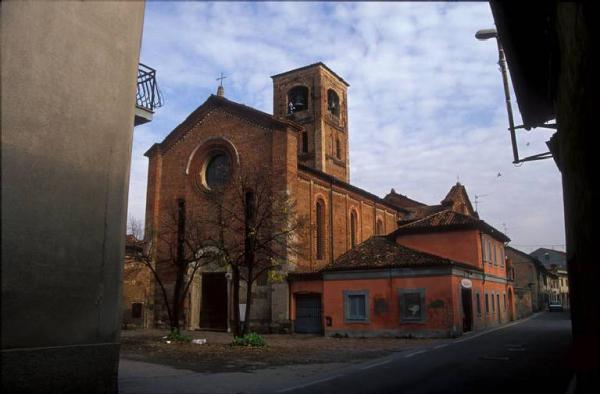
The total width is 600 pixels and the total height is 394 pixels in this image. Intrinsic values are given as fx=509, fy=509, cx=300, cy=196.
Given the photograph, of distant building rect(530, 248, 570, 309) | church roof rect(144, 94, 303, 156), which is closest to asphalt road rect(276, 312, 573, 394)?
church roof rect(144, 94, 303, 156)

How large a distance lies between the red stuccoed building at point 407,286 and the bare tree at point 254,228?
2353 millimetres

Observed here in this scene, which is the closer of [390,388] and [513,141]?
[390,388]

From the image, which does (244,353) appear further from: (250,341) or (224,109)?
(224,109)

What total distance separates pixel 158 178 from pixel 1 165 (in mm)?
26030

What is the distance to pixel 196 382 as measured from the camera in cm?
1083

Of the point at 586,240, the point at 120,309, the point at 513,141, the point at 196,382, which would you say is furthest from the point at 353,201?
the point at 586,240

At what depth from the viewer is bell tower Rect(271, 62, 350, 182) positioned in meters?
42.3

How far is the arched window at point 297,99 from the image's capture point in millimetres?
43906

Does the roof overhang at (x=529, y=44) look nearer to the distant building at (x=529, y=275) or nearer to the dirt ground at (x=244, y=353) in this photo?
the dirt ground at (x=244, y=353)

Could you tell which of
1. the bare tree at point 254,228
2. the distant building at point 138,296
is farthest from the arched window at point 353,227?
the distant building at point 138,296

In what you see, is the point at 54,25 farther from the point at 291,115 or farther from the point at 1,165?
the point at 291,115

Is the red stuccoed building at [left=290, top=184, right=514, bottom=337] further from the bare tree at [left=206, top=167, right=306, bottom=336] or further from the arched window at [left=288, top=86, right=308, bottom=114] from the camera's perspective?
the arched window at [left=288, top=86, right=308, bottom=114]

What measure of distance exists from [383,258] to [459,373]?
14225 mm

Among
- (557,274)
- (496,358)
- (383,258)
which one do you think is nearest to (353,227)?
(383,258)
